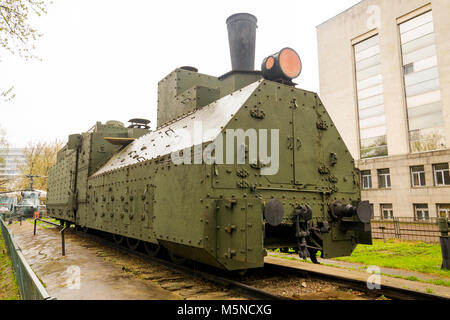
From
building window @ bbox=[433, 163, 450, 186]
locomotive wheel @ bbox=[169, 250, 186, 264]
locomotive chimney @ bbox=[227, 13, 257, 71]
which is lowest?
locomotive wheel @ bbox=[169, 250, 186, 264]

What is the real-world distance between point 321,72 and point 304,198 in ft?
85.7

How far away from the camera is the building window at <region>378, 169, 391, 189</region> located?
79.1 feet

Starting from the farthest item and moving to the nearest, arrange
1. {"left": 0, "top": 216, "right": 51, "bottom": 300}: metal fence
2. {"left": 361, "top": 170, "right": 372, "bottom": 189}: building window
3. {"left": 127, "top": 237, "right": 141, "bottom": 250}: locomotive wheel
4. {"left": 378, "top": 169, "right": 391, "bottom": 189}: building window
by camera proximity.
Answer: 1. {"left": 361, "top": 170, "right": 372, "bottom": 189}: building window
2. {"left": 378, "top": 169, "right": 391, "bottom": 189}: building window
3. {"left": 127, "top": 237, "right": 141, "bottom": 250}: locomotive wheel
4. {"left": 0, "top": 216, "right": 51, "bottom": 300}: metal fence

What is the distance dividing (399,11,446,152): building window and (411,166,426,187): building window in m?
1.28

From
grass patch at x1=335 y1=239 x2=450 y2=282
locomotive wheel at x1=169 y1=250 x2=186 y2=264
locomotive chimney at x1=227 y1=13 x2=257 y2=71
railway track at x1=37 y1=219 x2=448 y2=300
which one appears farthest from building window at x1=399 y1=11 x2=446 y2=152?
locomotive wheel at x1=169 y1=250 x2=186 y2=264

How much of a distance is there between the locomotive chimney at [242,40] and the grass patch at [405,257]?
5.15 metres

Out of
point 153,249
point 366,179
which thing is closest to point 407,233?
point 366,179

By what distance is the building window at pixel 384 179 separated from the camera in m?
24.1

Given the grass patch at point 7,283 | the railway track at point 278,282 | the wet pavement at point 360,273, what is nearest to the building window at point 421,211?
the wet pavement at point 360,273

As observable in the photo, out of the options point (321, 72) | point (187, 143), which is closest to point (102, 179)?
point (187, 143)

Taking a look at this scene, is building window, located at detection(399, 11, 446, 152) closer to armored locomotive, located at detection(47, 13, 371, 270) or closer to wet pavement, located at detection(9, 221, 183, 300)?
armored locomotive, located at detection(47, 13, 371, 270)

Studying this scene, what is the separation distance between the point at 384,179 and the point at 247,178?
2241cm

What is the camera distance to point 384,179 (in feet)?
80.0
